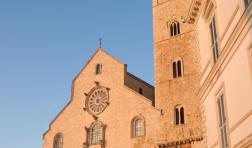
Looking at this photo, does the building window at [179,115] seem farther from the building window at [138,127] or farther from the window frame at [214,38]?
the window frame at [214,38]

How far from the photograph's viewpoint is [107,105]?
3125 cm

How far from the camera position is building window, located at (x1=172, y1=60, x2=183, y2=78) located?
28073 mm

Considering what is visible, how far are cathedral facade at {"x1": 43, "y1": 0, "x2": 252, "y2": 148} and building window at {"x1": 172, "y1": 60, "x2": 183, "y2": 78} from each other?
2.9 inches

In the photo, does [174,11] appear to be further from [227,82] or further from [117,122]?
[227,82]

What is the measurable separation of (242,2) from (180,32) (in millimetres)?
19664

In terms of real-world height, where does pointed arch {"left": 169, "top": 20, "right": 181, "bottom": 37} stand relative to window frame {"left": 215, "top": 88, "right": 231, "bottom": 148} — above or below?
above

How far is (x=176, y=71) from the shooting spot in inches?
1113

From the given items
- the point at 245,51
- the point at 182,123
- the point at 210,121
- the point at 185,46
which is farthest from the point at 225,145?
the point at 185,46

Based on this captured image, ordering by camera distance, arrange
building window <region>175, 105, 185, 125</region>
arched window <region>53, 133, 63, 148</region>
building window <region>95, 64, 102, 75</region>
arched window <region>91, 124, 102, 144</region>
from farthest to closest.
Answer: building window <region>95, 64, 102, 75</region> → arched window <region>53, 133, 63, 148</region> → arched window <region>91, 124, 102, 144</region> → building window <region>175, 105, 185, 125</region>

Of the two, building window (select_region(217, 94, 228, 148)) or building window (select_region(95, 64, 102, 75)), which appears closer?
building window (select_region(217, 94, 228, 148))

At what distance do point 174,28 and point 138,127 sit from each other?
26.6ft

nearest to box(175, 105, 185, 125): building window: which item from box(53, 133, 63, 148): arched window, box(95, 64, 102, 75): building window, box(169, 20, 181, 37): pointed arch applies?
box(169, 20, 181, 37): pointed arch

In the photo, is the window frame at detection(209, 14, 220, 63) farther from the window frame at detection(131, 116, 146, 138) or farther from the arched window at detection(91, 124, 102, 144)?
the arched window at detection(91, 124, 102, 144)

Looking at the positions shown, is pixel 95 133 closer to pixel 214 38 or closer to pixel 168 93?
pixel 168 93
